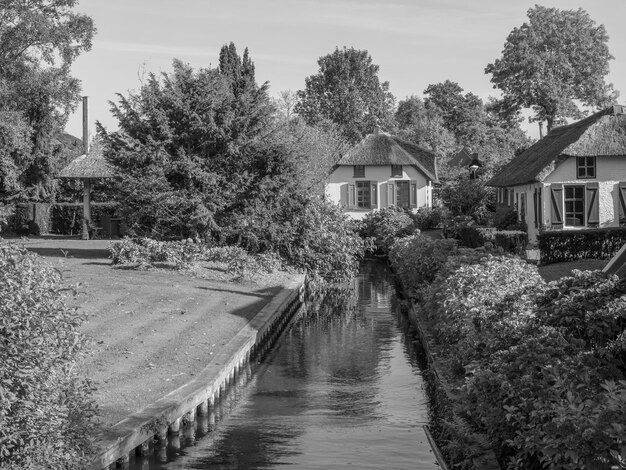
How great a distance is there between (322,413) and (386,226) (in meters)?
36.8

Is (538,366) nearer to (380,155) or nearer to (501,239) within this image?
(501,239)

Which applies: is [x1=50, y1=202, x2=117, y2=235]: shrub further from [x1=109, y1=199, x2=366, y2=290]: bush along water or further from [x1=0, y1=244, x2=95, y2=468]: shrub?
[x1=0, y1=244, x2=95, y2=468]: shrub

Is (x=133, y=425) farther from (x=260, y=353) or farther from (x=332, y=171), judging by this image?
(x=332, y=171)

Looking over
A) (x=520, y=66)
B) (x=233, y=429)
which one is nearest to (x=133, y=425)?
(x=233, y=429)

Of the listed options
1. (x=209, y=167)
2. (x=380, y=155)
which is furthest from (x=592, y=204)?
(x=380, y=155)

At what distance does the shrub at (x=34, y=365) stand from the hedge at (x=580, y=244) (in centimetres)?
2617

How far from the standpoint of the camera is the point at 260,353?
21469 mm

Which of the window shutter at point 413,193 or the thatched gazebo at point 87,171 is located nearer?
the thatched gazebo at point 87,171

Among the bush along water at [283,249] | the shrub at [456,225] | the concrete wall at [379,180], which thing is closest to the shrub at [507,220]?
the shrub at [456,225]

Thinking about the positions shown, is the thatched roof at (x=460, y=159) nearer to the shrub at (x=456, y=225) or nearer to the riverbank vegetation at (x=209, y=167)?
the shrub at (x=456, y=225)

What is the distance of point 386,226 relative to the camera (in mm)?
51938

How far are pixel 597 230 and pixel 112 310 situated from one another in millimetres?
18657

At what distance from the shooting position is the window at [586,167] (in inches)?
1624

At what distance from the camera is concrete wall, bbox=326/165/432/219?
62406 millimetres
